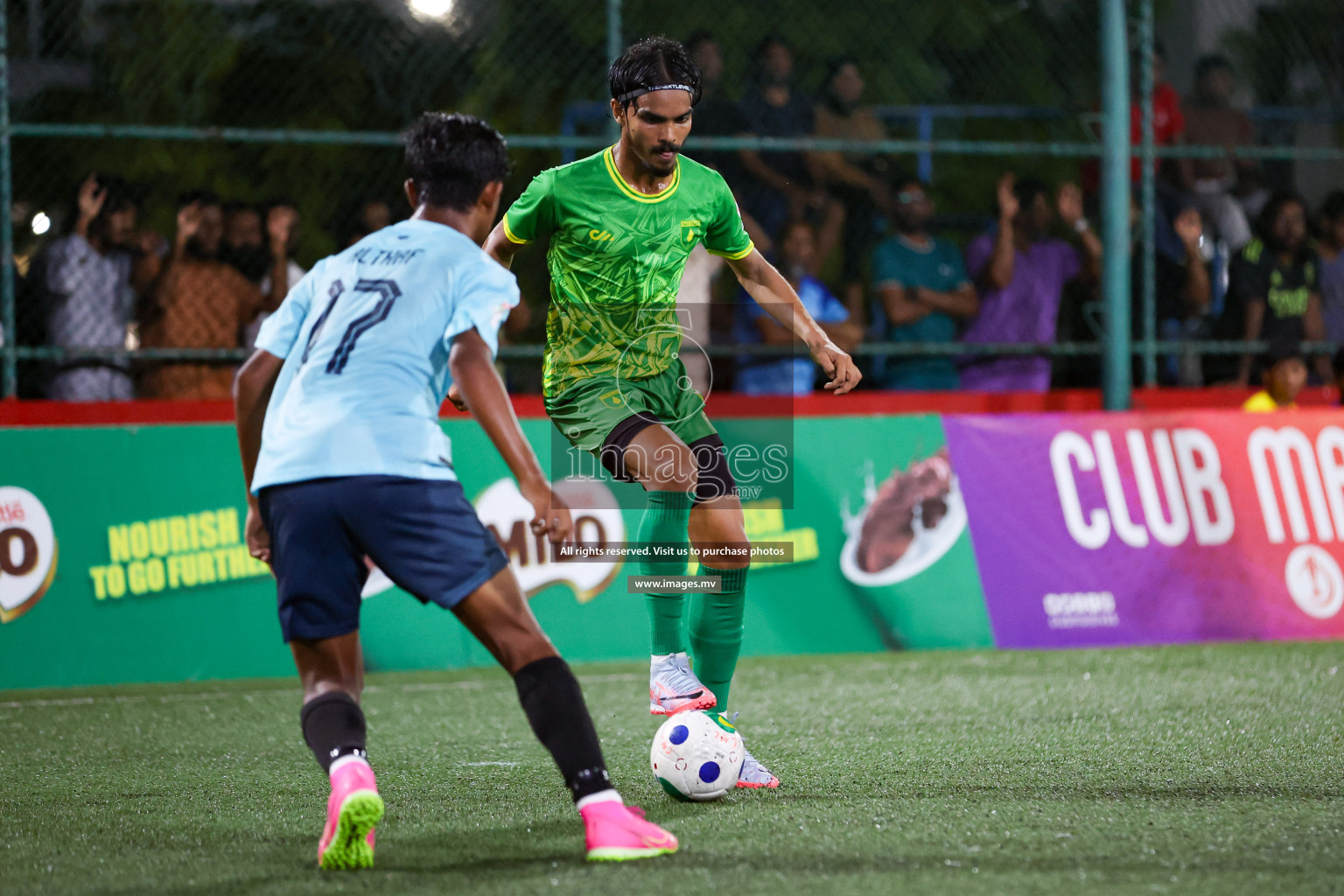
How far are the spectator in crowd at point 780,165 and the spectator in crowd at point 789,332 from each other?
0.13 metres

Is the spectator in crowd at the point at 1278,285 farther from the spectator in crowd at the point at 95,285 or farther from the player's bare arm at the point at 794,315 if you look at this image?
the spectator in crowd at the point at 95,285

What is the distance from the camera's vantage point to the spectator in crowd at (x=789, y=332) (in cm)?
924

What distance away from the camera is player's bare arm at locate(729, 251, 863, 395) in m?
4.81

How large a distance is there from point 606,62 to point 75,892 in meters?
6.40

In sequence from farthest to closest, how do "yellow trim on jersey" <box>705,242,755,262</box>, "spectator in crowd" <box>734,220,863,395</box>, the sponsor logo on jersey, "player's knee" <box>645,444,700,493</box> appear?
"spectator in crowd" <box>734,220,863,395</box>, the sponsor logo on jersey, "yellow trim on jersey" <box>705,242,755,262</box>, "player's knee" <box>645,444,700,493</box>

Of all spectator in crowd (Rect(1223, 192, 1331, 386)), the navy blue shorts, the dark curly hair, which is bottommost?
the navy blue shorts

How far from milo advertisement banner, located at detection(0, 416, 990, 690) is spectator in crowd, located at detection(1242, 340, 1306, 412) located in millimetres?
2305

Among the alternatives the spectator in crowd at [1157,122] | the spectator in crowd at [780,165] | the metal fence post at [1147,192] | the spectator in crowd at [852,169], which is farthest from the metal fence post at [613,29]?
the spectator in crowd at [1157,122]

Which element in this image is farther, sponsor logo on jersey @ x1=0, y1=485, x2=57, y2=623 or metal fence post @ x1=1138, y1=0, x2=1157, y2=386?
metal fence post @ x1=1138, y1=0, x2=1157, y2=386

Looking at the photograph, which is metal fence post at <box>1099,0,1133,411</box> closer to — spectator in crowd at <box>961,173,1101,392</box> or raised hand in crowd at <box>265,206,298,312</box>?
spectator in crowd at <box>961,173,1101,392</box>

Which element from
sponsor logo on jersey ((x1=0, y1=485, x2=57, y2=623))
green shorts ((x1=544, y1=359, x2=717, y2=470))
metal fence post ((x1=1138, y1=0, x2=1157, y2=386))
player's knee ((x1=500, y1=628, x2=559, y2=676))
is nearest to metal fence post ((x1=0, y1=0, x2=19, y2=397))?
sponsor logo on jersey ((x1=0, y1=485, x2=57, y2=623))

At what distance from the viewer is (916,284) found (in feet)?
32.3

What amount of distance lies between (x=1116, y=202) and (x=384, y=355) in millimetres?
6630

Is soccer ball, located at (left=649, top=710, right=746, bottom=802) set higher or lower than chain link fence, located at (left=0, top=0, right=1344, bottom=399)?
lower
